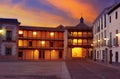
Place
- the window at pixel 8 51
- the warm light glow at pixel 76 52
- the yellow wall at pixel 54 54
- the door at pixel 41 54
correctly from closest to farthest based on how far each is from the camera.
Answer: the window at pixel 8 51, the warm light glow at pixel 76 52, the door at pixel 41 54, the yellow wall at pixel 54 54

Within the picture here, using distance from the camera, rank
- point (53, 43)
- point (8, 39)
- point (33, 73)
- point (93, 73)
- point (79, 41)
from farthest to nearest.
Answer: point (53, 43) < point (79, 41) < point (8, 39) < point (93, 73) < point (33, 73)

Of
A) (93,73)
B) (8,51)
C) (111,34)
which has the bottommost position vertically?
(93,73)

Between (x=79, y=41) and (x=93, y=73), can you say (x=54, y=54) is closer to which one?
(x=79, y=41)

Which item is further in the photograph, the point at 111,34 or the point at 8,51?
the point at 8,51

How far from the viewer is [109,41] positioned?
5881cm

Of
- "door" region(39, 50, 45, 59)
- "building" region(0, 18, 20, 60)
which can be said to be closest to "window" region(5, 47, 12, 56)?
"building" region(0, 18, 20, 60)

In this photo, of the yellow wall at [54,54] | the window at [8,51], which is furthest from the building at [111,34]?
the yellow wall at [54,54]

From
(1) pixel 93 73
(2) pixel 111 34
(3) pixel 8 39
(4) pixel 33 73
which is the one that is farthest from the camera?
(3) pixel 8 39

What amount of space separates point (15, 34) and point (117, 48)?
34.1 meters

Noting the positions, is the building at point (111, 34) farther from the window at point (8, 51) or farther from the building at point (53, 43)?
the window at point (8, 51)

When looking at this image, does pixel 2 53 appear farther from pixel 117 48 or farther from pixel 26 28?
pixel 117 48

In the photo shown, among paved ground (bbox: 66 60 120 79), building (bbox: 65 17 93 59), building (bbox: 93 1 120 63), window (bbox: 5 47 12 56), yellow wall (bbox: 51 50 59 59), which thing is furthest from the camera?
yellow wall (bbox: 51 50 59 59)

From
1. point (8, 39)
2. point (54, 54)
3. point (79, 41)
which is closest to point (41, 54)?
point (54, 54)

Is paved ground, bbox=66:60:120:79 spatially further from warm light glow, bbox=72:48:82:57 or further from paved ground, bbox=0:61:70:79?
warm light glow, bbox=72:48:82:57
